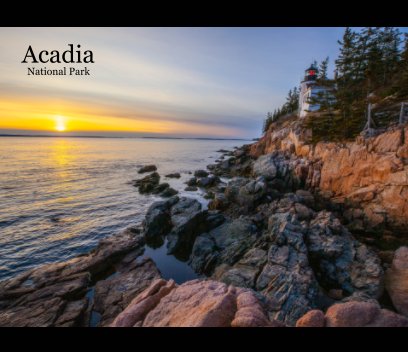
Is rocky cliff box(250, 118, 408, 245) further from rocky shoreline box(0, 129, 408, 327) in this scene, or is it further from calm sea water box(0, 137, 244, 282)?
calm sea water box(0, 137, 244, 282)

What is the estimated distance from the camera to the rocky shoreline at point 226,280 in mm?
4320

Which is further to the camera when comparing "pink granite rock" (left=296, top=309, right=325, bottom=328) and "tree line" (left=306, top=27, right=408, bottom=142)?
"tree line" (left=306, top=27, right=408, bottom=142)

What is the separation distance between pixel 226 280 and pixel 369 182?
654 inches

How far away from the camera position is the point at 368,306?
4.10m

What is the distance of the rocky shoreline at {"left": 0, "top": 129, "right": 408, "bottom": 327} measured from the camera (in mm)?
4320

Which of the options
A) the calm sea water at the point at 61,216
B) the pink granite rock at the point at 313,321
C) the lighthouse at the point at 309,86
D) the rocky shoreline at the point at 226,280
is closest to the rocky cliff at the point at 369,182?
the rocky shoreline at the point at 226,280

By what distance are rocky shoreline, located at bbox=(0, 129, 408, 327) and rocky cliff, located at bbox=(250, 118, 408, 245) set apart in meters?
0.68

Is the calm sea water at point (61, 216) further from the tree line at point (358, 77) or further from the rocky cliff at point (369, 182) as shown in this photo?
the tree line at point (358, 77)

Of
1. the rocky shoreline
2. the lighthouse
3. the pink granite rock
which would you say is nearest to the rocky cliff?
the rocky shoreline

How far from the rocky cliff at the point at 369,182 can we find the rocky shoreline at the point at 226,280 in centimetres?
68

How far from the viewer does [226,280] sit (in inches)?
419
